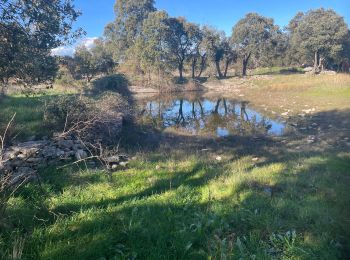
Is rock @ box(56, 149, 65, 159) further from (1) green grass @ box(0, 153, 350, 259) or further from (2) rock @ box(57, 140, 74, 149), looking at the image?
(1) green grass @ box(0, 153, 350, 259)

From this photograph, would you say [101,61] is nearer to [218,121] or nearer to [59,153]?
[218,121]

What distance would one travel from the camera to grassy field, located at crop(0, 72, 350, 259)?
16.1ft

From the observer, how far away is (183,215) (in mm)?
6273

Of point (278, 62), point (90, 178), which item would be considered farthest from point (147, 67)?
point (90, 178)

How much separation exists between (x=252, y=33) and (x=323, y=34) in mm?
13524

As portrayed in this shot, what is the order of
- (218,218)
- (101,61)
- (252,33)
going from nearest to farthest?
1. (218,218)
2. (101,61)
3. (252,33)

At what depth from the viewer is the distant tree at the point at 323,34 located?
47.8 meters

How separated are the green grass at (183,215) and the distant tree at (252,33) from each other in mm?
53375

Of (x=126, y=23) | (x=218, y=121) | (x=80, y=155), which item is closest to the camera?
(x=80, y=155)

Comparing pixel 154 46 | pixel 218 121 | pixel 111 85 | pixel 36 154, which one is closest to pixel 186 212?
pixel 36 154

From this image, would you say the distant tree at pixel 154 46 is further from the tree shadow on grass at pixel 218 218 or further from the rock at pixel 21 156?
the tree shadow on grass at pixel 218 218

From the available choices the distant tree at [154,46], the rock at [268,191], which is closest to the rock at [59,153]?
the rock at [268,191]

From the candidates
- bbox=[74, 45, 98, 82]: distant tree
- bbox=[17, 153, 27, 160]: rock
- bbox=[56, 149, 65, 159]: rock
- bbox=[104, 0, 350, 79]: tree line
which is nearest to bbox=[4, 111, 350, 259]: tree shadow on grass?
bbox=[56, 149, 65, 159]: rock

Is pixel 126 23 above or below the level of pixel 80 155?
above
